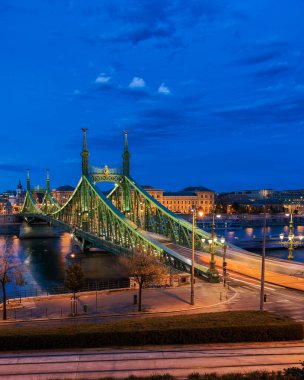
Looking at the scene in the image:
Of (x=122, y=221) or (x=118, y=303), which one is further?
(x=122, y=221)

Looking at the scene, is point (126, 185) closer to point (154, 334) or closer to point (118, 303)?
point (118, 303)

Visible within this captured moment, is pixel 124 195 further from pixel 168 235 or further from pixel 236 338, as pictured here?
pixel 236 338

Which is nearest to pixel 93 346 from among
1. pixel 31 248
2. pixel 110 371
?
pixel 110 371

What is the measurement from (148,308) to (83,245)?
3727cm

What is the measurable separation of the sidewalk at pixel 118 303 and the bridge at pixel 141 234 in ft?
14.9

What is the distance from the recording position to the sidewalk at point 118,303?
1051 inches

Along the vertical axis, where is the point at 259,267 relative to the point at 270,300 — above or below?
above

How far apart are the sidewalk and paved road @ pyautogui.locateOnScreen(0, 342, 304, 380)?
27.1 ft

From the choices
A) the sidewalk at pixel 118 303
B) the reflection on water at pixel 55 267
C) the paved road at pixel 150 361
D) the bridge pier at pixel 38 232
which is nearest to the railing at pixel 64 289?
the reflection on water at pixel 55 267

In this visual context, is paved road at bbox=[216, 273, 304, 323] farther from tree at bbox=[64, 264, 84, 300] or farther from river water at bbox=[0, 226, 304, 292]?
river water at bbox=[0, 226, 304, 292]

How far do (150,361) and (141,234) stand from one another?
33380mm

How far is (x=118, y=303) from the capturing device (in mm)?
29219

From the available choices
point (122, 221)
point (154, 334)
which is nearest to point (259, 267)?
point (122, 221)

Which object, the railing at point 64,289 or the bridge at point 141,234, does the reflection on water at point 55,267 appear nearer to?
the railing at point 64,289
